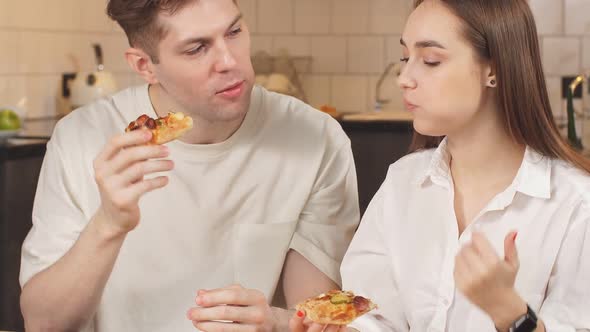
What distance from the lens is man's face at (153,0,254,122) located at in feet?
6.05

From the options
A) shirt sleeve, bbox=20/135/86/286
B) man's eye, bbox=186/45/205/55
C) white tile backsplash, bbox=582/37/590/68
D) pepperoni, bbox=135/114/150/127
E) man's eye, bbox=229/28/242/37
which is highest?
man's eye, bbox=229/28/242/37

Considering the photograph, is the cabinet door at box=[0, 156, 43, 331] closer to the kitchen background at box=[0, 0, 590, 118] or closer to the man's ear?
the kitchen background at box=[0, 0, 590, 118]

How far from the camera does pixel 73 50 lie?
162 inches

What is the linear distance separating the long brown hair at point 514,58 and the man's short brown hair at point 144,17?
60 centimetres

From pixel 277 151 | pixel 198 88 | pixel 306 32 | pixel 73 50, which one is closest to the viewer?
pixel 198 88

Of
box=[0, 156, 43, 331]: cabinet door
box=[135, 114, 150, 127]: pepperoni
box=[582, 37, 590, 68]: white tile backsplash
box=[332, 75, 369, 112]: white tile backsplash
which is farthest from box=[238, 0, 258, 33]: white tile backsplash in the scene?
box=[135, 114, 150, 127]: pepperoni

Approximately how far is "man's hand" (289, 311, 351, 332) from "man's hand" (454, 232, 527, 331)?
10.6 inches

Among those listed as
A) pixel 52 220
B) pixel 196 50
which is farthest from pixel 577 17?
pixel 52 220

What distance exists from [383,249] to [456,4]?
48 cm

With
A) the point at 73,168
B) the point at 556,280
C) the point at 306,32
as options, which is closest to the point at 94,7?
the point at 306,32

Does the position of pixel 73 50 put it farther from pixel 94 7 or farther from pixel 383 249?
pixel 383 249

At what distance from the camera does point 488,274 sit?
1.30 meters

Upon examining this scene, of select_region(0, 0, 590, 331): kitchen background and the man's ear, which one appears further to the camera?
select_region(0, 0, 590, 331): kitchen background

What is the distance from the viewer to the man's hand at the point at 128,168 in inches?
60.8
